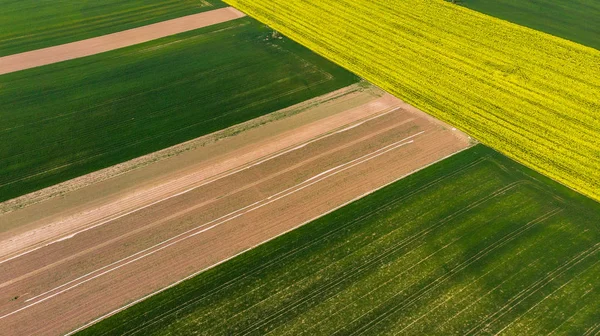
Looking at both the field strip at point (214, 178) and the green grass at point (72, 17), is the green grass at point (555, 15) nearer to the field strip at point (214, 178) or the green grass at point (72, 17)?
the field strip at point (214, 178)

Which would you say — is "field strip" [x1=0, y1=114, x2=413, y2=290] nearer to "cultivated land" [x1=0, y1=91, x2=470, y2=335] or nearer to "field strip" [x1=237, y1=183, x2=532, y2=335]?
"cultivated land" [x1=0, y1=91, x2=470, y2=335]

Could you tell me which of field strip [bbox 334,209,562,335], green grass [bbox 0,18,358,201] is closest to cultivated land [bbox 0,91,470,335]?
green grass [bbox 0,18,358,201]

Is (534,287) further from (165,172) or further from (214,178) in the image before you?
(165,172)

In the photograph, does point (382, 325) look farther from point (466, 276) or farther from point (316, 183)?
point (316, 183)

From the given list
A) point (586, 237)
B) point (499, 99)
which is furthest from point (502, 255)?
point (499, 99)

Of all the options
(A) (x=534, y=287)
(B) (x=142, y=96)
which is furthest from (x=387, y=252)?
(B) (x=142, y=96)
